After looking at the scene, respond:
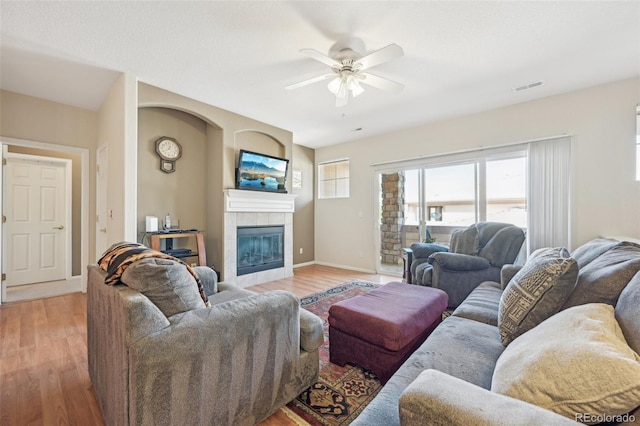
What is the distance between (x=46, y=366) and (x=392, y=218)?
4724mm

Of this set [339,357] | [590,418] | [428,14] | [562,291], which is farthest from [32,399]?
[428,14]

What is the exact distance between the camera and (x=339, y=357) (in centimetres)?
197

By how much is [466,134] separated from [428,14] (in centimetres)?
257

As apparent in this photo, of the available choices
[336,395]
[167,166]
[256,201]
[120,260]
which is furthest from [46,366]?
[256,201]

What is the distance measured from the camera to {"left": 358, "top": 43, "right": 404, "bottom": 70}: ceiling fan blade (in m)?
2.04

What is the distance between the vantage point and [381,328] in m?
1.70

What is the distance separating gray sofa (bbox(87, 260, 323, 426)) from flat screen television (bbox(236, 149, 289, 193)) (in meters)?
2.67

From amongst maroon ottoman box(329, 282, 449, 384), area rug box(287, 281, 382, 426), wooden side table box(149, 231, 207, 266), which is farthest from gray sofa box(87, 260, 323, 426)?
wooden side table box(149, 231, 207, 266)

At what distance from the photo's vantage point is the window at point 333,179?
18.8ft

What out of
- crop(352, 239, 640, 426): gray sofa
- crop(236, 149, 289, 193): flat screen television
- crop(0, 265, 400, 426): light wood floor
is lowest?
crop(0, 265, 400, 426): light wood floor

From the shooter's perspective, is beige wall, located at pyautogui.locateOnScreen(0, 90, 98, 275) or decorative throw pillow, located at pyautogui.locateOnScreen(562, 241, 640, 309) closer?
decorative throw pillow, located at pyautogui.locateOnScreen(562, 241, 640, 309)

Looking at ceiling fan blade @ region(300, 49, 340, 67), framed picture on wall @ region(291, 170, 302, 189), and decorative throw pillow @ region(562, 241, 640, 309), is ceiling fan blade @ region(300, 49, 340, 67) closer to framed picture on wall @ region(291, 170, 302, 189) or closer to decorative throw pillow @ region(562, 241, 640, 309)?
decorative throw pillow @ region(562, 241, 640, 309)

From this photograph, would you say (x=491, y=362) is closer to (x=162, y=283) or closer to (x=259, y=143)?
(x=162, y=283)

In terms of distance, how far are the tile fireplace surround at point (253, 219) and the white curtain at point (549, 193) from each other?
358 centimetres
